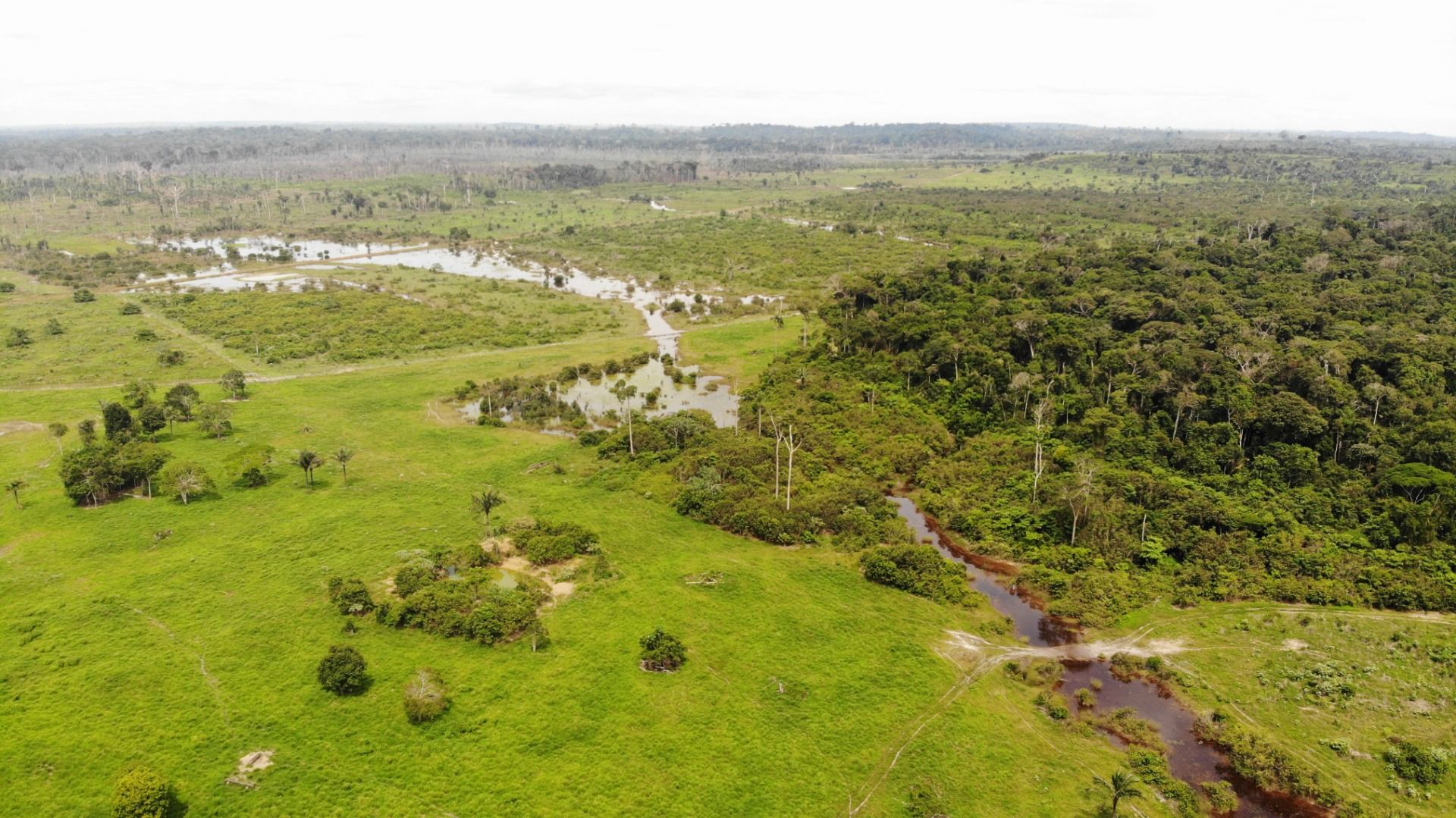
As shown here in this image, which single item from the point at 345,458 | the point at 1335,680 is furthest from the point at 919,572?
the point at 345,458

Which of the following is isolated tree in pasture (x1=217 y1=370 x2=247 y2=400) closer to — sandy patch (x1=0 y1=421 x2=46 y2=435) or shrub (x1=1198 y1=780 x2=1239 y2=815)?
sandy patch (x1=0 y1=421 x2=46 y2=435)

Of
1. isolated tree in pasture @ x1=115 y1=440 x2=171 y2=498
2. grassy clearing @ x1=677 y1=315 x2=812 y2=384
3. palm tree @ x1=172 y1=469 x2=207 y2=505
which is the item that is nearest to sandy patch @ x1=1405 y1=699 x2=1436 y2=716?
grassy clearing @ x1=677 y1=315 x2=812 y2=384

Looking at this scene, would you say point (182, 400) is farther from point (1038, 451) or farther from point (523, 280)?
point (1038, 451)

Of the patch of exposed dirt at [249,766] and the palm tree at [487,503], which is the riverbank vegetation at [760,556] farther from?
the palm tree at [487,503]

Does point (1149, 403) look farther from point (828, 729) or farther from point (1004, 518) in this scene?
point (828, 729)

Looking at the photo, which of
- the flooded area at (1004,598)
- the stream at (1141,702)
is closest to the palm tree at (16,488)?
the flooded area at (1004,598)
